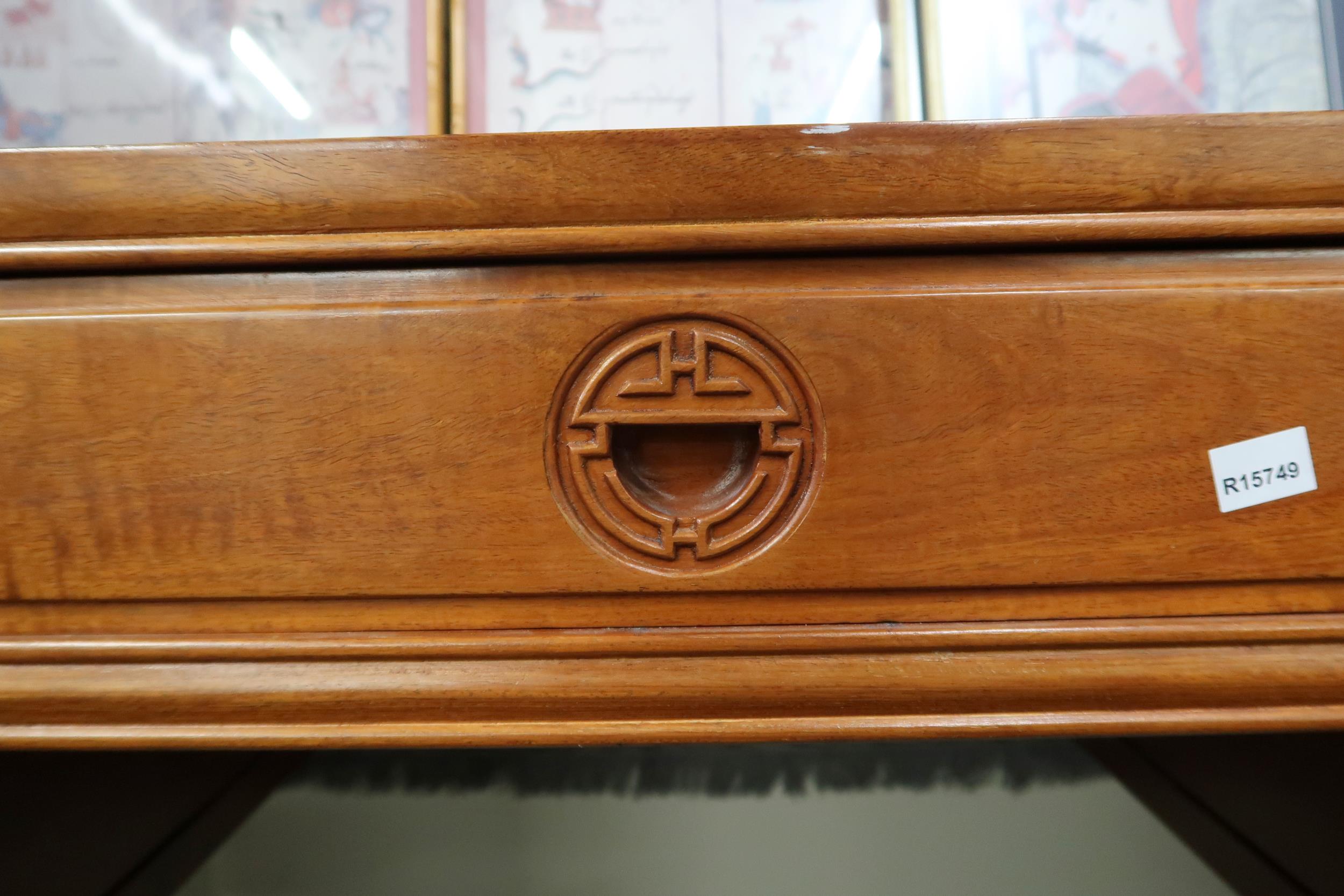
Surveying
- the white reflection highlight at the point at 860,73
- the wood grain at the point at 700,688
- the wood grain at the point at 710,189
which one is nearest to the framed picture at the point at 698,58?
the white reflection highlight at the point at 860,73

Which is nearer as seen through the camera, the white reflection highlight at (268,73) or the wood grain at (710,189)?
the wood grain at (710,189)

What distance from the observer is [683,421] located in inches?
9.8

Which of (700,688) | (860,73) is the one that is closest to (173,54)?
(860,73)

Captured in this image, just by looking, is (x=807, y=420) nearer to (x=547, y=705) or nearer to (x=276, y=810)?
(x=547, y=705)

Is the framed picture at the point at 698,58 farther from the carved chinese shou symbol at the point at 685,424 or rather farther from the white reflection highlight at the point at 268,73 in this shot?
the carved chinese shou symbol at the point at 685,424

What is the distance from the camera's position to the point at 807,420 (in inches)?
9.7

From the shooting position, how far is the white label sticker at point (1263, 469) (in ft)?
0.78

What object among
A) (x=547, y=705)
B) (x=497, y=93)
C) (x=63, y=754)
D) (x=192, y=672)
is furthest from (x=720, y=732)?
(x=497, y=93)

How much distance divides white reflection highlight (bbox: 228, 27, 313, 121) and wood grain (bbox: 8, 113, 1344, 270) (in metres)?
0.40

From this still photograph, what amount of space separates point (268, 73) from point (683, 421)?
1.93 ft

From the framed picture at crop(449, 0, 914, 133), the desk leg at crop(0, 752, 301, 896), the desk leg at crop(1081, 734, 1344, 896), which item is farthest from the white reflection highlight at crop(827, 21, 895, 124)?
the desk leg at crop(0, 752, 301, 896)

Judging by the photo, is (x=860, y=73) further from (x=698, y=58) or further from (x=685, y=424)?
(x=685, y=424)

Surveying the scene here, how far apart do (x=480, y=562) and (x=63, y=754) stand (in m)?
0.38

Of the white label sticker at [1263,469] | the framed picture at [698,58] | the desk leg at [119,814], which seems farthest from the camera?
the framed picture at [698,58]
